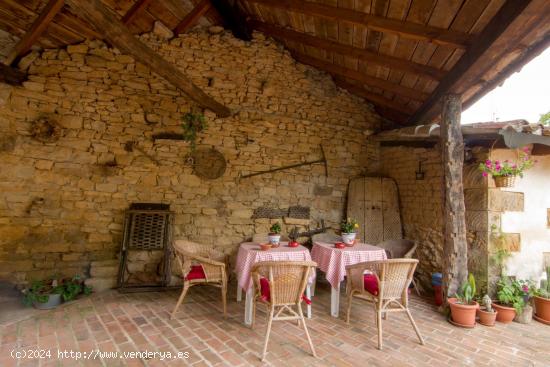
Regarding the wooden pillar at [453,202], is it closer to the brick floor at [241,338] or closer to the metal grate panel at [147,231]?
the brick floor at [241,338]

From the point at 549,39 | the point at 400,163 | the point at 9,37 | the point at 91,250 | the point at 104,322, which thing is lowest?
the point at 104,322

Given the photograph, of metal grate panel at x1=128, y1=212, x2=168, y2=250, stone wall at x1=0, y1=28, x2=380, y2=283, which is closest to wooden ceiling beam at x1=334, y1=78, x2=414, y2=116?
stone wall at x1=0, y1=28, x2=380, y2=283

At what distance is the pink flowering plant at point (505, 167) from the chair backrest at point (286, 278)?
2746mm

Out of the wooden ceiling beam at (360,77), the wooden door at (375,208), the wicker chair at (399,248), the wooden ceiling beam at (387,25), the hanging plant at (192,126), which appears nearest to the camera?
the wooden ceiling beam at (387,25)

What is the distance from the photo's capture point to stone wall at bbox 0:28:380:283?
3.80 m

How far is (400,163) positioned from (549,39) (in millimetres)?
3024

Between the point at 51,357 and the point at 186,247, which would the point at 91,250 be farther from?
the point at 51,357

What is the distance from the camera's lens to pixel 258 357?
2332mm

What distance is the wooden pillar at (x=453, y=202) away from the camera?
3.44 meters

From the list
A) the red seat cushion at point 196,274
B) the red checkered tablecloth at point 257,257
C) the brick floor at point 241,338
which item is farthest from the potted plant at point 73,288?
the red checkered tablecloth at point 257,257

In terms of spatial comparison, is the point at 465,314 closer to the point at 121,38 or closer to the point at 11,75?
the point at 121,38

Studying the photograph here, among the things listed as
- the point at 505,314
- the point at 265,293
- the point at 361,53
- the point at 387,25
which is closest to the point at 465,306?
the point at 505,314

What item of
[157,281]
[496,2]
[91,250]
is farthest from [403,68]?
[91,250]

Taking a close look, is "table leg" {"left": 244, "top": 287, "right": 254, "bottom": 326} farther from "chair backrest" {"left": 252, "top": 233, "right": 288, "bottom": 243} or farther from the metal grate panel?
the metal grate panel
